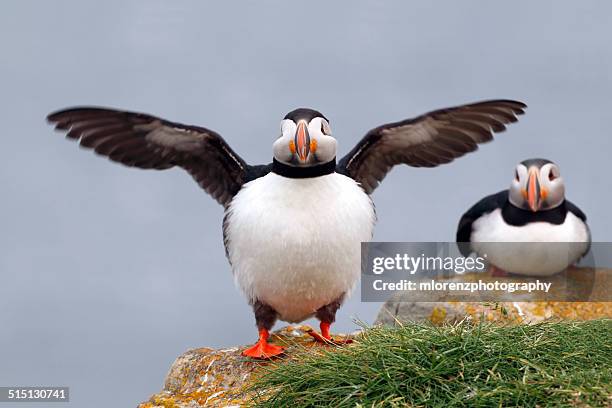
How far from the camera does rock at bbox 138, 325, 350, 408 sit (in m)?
8.12

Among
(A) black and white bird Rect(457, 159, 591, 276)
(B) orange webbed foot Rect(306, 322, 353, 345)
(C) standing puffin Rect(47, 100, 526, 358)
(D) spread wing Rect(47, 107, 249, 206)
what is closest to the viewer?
(C) standing puffin Rect(47, 100, 526, 358)

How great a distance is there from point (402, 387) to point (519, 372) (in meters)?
0.76

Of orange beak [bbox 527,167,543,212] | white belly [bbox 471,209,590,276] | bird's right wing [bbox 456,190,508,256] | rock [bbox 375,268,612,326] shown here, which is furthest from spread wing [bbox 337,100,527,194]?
bird's right wing [bbox 456,190,508,256]

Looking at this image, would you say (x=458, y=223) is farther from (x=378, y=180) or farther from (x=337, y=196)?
(x=337, y=196)

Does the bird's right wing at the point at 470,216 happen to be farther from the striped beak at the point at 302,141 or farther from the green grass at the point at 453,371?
the green grass at the point at 453,371

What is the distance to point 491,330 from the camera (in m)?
7.09

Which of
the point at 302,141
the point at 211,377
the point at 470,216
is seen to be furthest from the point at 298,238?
the point at 470,216

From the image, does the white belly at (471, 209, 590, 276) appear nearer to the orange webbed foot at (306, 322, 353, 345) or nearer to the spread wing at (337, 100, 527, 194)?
the spread wing at (337, 100, 527, 194)

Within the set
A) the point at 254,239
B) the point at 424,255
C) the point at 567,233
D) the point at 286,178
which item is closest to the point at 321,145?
the point at 286,178

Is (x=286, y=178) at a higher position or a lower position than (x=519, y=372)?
higher

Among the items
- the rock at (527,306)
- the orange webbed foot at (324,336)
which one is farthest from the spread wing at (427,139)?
the rock at (527,306)

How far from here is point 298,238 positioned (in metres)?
8.39

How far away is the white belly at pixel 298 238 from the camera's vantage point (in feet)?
27.6

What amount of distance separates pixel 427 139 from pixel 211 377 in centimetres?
309
